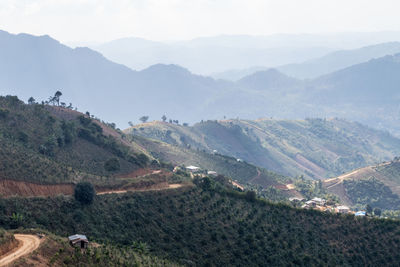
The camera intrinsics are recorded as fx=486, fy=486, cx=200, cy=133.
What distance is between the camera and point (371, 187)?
7254 inches

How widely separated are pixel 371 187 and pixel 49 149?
133m

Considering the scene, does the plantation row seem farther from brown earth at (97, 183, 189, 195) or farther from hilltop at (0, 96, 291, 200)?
hilltop at (0, 96, 291, 200)

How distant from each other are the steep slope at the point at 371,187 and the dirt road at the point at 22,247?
145 m

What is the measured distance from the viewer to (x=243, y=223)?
7456 centimetres

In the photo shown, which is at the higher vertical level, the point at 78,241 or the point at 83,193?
the point at 83,193

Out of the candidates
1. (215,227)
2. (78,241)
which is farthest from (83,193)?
(215,227)

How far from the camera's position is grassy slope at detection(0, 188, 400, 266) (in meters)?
61.4

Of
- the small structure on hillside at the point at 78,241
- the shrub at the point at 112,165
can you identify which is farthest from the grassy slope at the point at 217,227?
the shrub at the point at 112,165

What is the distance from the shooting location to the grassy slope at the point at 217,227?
2418 inches

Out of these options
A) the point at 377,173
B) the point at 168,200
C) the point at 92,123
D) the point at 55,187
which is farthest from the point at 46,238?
the point at 377,173

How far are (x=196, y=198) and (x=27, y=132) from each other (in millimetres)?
39412

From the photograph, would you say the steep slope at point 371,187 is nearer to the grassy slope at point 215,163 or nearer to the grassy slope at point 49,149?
the grassy slope at point 215,163

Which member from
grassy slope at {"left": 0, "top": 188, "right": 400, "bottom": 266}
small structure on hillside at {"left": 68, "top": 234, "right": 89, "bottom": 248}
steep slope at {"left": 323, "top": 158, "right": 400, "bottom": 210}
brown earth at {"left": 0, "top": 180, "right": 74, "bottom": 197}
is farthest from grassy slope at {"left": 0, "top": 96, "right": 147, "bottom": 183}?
steep slope at {"left": 323, "top": 158, "right": 400, "bottom": 210}

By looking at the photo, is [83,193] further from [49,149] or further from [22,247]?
[49,149]
